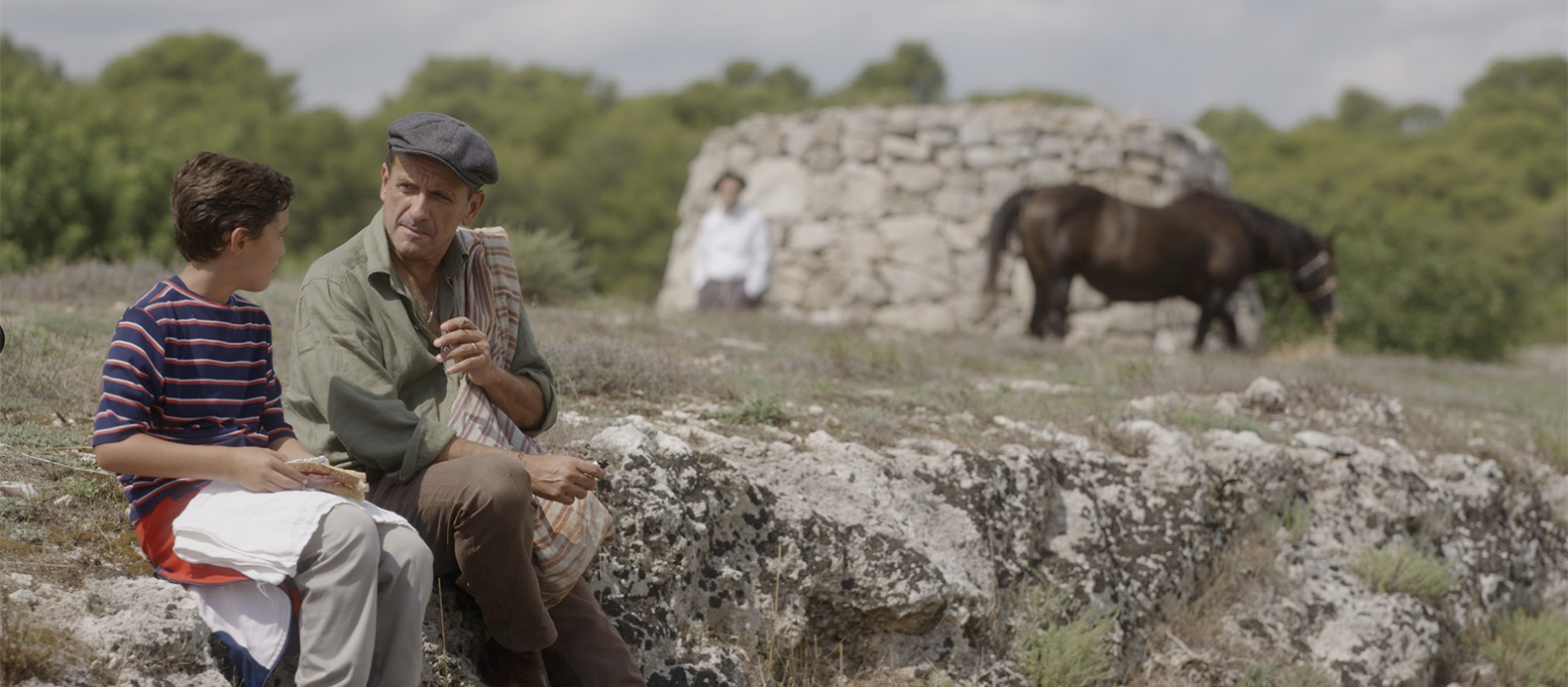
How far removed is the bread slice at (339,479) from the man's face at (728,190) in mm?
8371

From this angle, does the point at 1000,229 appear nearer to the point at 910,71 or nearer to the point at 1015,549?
the point at 1015,549

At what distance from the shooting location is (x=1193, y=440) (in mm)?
5824

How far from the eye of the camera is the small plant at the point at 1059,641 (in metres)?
4.45

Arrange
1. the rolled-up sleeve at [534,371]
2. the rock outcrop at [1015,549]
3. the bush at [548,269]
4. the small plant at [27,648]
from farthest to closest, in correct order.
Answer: the bush at [548,269]
the rock outcrop at [1015,549]
the rolled-up sleeve at [534,371]
the small plant at [27,648]

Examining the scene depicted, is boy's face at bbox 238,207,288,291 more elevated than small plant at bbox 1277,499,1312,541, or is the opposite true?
boy's face at bbox 238,207,288,291

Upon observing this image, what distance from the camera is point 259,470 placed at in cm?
264

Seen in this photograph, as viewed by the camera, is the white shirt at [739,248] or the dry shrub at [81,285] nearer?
the dry shrub at [81,285]

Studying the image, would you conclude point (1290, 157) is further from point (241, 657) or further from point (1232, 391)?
point (241, 657)

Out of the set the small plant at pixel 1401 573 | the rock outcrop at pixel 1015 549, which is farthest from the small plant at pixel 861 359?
the small plant at pixel 1401 573

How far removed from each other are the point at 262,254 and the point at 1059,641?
122 inches

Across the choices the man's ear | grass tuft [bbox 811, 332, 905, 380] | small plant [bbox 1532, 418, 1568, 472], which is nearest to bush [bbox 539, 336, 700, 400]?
grass tuft [bbox 811, 332, 905, 380]

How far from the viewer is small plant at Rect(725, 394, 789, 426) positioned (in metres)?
5.04

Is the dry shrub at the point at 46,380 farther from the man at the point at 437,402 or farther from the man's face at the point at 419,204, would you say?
the man's face at the point at 419,204

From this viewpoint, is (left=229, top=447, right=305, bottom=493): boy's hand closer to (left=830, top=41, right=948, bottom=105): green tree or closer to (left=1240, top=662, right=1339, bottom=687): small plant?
(left=1240, top=662, right=1339, bottom=687): small plant
